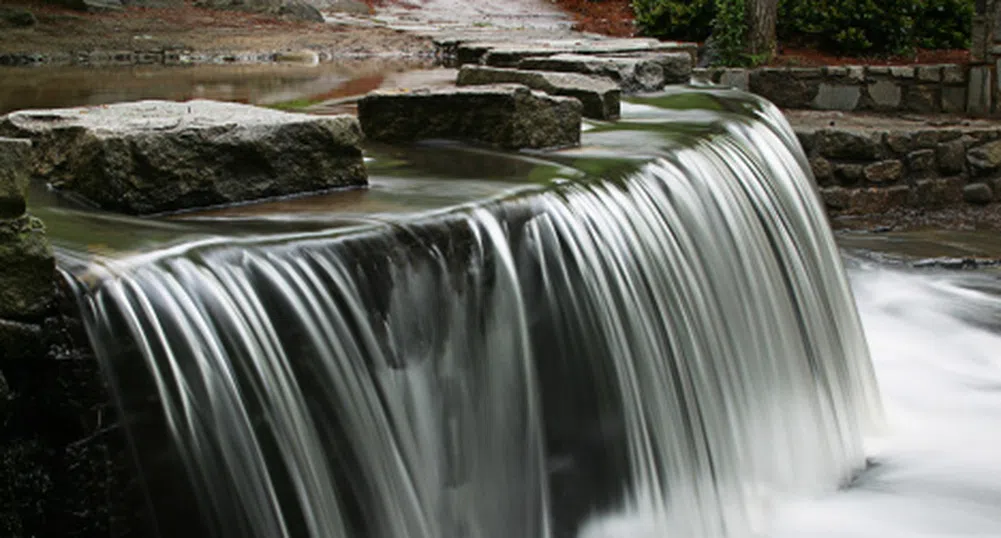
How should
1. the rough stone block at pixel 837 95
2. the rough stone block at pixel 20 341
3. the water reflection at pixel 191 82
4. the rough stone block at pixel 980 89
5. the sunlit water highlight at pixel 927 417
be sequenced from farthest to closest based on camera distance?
the rough stone block at pixel 837 95, the rough stone block at pixel 980 89, the water reflection at pixel 191 82, the sunlit water highlight at pixel 927 417, the rough stone block at pixel 20 341

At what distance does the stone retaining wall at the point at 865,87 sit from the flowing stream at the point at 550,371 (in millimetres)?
5558

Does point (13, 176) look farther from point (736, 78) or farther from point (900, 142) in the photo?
point (736, 78)

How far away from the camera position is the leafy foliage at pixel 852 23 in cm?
1319

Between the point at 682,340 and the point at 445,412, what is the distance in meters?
1.17

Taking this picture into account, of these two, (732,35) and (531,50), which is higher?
(531,50)

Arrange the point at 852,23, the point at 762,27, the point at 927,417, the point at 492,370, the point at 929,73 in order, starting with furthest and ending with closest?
the point at 852,23 → the point at 762,27 → the point at 929,73 → the point at 927,417 → the point at 492,370

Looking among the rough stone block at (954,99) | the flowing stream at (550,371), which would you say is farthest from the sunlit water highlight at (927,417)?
the rough stone block at (954,99)

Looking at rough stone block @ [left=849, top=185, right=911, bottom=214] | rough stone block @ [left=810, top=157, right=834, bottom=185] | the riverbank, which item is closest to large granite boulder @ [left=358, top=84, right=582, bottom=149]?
rough stone block @ [left=810, top=157, right=834, bottom=185]

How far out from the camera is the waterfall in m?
2.50

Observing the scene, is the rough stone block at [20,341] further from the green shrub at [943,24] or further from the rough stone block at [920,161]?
→ the green shrub at [943,24]

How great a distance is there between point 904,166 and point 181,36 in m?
6.93

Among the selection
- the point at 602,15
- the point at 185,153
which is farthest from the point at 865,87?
the point at 602,15

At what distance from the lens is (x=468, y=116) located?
484 centimetres

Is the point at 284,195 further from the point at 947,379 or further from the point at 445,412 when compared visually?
the point at 947,379
